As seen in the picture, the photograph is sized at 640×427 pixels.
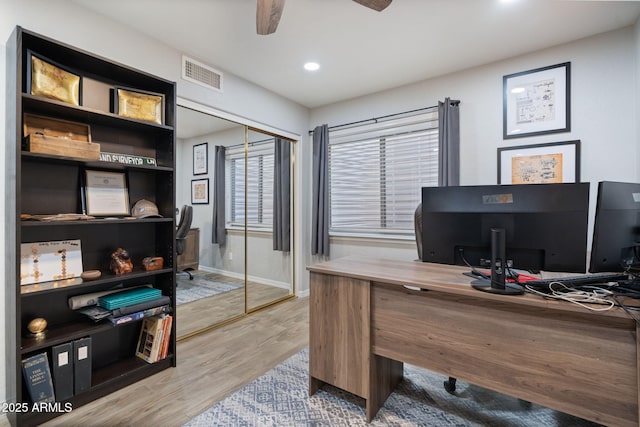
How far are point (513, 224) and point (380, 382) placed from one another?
1197mm

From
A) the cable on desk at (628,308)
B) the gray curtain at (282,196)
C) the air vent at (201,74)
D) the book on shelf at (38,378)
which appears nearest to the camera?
the cable on desk at (628,308)

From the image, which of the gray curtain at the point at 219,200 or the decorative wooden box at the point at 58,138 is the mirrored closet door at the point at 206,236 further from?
the decorative wooden box at the point at 58,138

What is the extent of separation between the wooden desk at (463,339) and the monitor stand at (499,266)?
48 mm

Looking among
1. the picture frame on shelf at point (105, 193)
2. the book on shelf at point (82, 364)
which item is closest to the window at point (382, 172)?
the picture frame on shelf at point (105, 193)

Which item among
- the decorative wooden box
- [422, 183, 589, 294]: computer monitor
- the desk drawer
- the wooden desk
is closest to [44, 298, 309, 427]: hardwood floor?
the wooden desk

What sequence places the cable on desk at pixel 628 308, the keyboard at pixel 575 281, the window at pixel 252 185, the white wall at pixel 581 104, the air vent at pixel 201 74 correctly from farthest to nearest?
the window at pixel 252 185
the air vent at pixel 201 74
the white wall at pixel 581 104
the keyboard at pixel 575 281
the cable on desk at pixel 628 308

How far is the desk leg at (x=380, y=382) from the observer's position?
169cm

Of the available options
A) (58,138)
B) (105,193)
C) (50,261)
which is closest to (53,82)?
(58,138)

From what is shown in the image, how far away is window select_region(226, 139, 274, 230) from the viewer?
3250mm

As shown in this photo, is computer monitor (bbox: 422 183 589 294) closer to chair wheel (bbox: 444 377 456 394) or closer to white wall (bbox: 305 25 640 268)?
chair wheel (bbox: 444 377 456 394)

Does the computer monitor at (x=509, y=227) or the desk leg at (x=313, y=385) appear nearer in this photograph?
the computer monitor at (x=509, y=227)

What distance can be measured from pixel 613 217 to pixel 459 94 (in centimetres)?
220

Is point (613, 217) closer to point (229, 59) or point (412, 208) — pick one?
point (412, 208)

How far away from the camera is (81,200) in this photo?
1991mm
